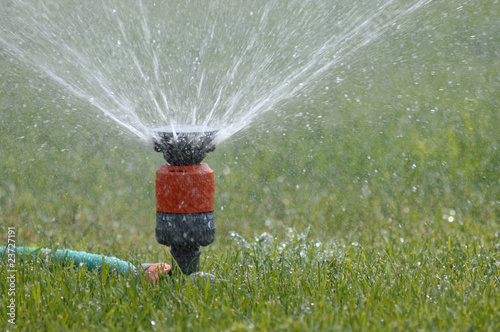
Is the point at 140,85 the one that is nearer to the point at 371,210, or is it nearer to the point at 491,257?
the point at 371,210

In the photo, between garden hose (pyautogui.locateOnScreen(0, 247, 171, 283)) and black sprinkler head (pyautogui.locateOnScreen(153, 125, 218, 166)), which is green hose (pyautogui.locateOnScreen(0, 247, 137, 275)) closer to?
garden hose (pyautogui.locateOnScreen(0, 247, 171, 283))

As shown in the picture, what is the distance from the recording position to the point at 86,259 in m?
2.88

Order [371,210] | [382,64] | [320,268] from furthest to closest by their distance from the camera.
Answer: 1. [382,64]
2. [371,210]
3. [320,268]

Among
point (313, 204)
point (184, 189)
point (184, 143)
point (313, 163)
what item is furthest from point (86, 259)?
point (313, 163)

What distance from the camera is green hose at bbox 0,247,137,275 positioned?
2795mm

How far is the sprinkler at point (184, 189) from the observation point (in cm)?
251

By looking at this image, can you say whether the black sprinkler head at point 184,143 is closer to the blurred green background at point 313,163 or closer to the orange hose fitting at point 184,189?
the orange hose fitting at point 184,189

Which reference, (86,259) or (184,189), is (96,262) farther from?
(184,189)

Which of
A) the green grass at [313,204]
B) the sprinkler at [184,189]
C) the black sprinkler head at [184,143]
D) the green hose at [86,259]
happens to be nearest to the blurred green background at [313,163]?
the green grass at [313,204]

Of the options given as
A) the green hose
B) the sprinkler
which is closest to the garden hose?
the green hose

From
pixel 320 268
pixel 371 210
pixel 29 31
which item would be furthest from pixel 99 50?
pixel 320 268

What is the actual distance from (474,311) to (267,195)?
2.33 metres

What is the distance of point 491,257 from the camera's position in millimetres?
3035

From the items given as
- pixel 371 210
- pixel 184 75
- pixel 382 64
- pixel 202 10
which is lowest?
pixel 371 210
